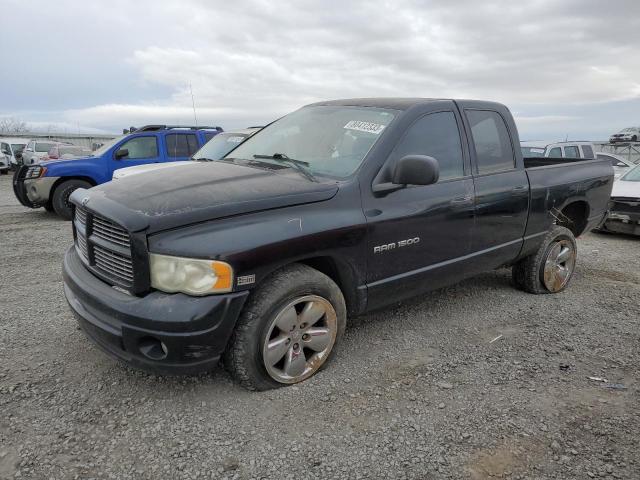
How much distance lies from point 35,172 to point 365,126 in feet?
25.6

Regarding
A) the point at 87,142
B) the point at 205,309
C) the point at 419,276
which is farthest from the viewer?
the point at 87,142

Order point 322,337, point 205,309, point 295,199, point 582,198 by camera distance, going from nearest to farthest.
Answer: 1. point 205,309
2. point 295,199
3. point 322,337
4. point 582,198

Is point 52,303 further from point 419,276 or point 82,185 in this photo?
point 82,185

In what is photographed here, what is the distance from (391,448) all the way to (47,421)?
1894 mm

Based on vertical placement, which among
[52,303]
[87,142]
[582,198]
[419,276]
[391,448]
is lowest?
[391,448]

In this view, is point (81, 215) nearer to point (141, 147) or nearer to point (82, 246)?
point (82, 246)

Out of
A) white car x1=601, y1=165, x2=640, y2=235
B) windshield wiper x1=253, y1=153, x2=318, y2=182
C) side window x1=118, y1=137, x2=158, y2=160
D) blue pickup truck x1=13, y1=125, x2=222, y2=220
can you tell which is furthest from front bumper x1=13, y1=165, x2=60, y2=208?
white car x1=601, y1=165, x2=640, y2=235

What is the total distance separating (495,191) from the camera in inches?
151

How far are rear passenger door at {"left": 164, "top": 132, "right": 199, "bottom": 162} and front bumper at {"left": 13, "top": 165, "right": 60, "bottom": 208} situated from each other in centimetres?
215

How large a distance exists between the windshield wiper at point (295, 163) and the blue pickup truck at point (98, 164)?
6.60 metres

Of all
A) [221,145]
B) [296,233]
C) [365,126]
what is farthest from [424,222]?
[221,145]

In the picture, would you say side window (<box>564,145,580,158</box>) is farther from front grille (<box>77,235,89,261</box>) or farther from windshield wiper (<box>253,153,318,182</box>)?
front grille (<box>77,235,89,261</box>)

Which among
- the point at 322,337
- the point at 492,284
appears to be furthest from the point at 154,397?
the point at 492,284

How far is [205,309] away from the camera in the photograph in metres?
2.41
